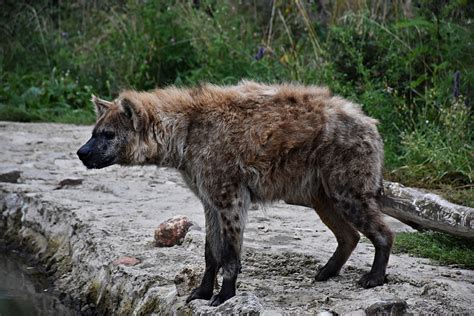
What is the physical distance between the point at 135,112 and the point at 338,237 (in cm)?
138

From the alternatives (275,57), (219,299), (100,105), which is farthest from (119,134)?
(275,57)

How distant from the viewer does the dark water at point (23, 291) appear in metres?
6.25

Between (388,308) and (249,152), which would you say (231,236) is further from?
(388,308)

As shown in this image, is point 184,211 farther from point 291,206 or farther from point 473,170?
point 473,170

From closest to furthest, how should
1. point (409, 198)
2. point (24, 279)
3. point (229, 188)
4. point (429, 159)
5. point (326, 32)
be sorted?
point (229, 188)
point (409, 198)
point (24, 279)
point (429, 159)
point (326, 32)

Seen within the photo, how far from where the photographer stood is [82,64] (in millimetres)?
12062

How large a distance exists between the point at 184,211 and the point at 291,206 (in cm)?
85

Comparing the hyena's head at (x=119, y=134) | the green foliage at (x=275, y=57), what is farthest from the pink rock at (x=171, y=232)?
the green foliage at (x=275, y=57)

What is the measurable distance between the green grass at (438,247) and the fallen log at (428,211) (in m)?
0.14

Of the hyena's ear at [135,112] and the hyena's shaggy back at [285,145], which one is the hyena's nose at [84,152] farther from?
the hyena's shaggy back at [285,145]

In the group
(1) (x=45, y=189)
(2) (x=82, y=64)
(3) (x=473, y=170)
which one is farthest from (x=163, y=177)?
(2) (x=82, y=64)

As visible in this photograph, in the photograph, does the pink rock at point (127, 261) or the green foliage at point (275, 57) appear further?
the green foliage at point (275, 57)

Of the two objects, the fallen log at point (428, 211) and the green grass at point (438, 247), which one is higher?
the fallen log at point (428, 211)

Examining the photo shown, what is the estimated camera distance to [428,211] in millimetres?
5781
